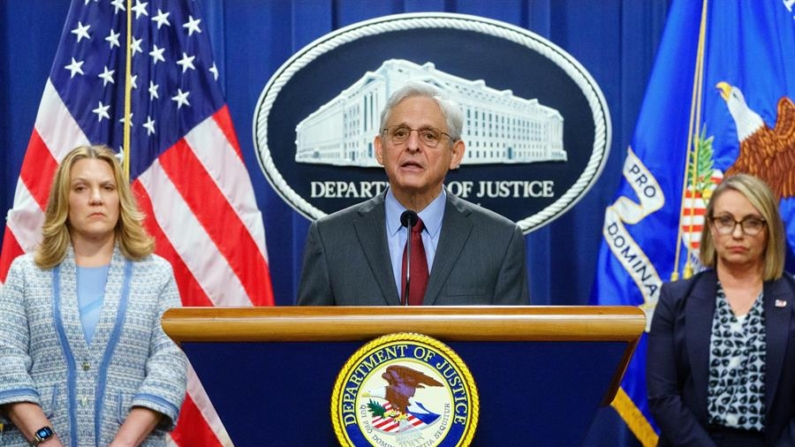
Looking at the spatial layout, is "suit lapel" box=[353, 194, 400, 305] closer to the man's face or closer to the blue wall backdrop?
the man's face

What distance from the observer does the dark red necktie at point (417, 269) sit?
1.79 meters

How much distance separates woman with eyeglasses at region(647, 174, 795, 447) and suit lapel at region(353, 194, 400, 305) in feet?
4.62

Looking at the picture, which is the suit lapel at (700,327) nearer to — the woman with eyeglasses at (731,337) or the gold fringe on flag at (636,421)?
the woman with eyeglasses at (731,337)

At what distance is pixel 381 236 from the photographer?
1850mm

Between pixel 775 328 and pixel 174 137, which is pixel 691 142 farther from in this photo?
pixel 174 137

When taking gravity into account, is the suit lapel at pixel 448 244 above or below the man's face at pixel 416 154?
below

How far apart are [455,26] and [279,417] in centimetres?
249

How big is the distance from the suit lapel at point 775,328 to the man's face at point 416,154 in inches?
56.6

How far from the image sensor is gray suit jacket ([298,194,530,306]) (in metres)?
1.77

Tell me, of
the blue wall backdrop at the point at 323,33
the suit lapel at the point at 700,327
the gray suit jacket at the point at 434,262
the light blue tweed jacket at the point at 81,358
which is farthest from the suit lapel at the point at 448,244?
the blue wall backdrop at the point at 323,33

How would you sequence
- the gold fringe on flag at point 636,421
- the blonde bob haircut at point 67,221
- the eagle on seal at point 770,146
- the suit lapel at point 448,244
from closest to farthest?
the suit lapel at point 448,244
the blonde bob haircut at point 67,221
the eagle on seal at point 770,146
the gold fringe on flag at point 636,421

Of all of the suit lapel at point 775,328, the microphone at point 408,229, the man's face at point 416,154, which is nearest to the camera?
the microphone at point 408,229

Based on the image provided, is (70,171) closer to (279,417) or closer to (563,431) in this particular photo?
(279,417)

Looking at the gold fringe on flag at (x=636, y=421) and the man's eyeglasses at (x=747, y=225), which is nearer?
the man's eyeglasses at (x=747, y=225)
